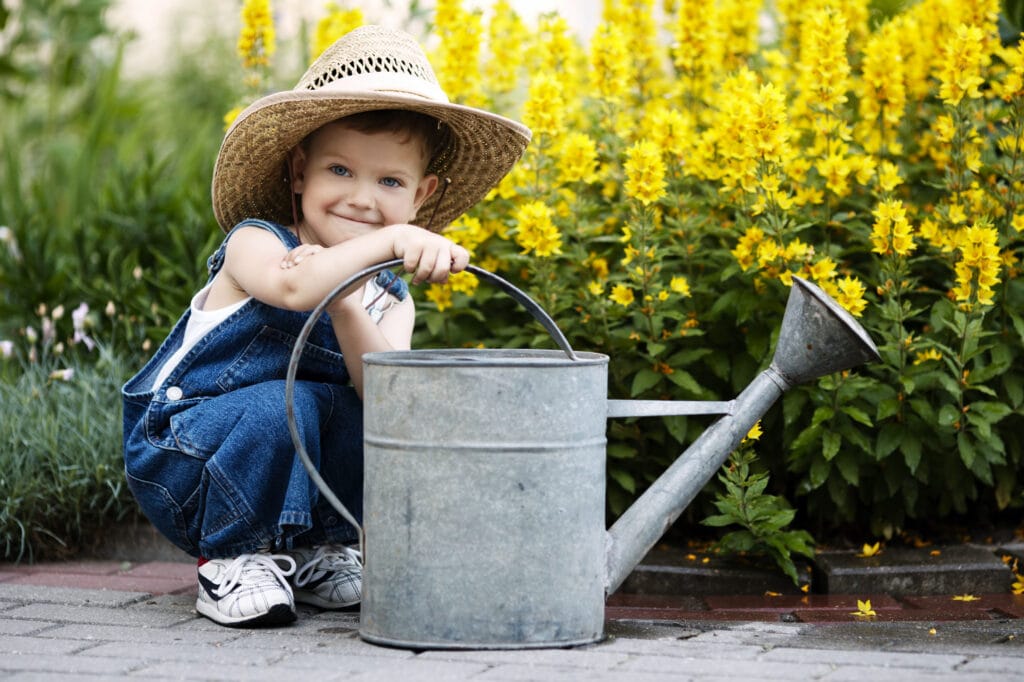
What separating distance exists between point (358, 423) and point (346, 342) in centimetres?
18

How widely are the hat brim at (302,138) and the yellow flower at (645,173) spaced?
323 mm

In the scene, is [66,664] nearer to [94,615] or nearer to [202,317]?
[94,615]

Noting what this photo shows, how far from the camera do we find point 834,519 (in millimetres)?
3074

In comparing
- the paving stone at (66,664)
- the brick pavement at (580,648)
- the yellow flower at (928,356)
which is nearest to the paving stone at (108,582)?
the brick pavement at (580,648)

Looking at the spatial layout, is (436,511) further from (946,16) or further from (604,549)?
(946,16)

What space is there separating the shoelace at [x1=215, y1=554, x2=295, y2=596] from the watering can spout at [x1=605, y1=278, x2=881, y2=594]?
65 centimetres

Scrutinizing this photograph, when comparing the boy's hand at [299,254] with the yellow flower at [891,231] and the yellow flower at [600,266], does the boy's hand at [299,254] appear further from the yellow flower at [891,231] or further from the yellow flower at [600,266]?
the yellow flower at [891,231]

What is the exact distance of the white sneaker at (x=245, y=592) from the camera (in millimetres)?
A: 2338

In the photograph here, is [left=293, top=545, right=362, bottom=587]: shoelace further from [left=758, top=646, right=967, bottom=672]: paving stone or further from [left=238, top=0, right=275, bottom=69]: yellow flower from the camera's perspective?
[left=238, top=0, right=275, bottom=69]: yellow flower

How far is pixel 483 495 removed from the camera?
2.11 metres

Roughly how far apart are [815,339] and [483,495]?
68 centimetres

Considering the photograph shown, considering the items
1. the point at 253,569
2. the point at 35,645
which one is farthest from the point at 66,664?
the point at 253,569

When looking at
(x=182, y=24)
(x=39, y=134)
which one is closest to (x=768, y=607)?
(x=39, y=134)

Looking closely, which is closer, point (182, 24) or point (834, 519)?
point (834, 519)
